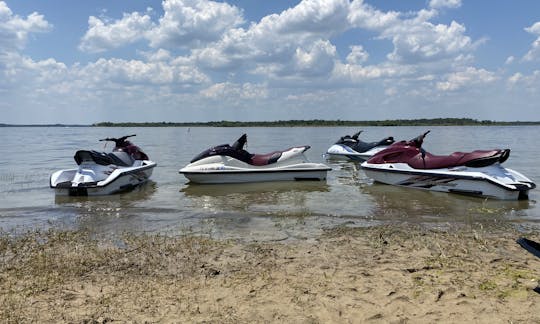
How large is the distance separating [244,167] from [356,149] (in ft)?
27.5

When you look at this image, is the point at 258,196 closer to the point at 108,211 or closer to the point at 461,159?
the point at 108,211

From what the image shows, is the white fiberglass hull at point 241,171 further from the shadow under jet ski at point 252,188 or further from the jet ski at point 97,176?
the jet ski at point 97,176

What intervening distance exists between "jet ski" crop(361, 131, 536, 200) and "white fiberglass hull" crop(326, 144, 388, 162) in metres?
5.37

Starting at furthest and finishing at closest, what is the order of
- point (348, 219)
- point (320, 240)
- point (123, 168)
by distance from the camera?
point (123, 168) < point (348, 219) < point (320, 240)

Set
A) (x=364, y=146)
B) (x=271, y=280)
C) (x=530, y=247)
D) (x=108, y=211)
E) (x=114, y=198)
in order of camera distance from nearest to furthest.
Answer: (x=530, y=247) < (x=271, y=280) < (x=108, y=211) < (x=114, y=198) < (x=364, y=146)

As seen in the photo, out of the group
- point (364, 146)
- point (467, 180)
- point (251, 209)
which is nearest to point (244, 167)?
point (251, 209)

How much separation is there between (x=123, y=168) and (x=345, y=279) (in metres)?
8.50

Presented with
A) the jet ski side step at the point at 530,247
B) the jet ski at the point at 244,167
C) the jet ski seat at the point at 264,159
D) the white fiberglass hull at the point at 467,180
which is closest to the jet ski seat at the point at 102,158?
the jet ski at the point at 244,167

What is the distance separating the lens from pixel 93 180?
10078 millimetres

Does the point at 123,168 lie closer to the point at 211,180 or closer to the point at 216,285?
the point at 211,180

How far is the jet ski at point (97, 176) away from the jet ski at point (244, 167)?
1.52 m

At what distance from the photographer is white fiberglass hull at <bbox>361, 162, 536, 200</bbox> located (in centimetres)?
923

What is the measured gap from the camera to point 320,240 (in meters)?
5.77

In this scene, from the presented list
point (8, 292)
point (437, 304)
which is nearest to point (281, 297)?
point (437, 304)
